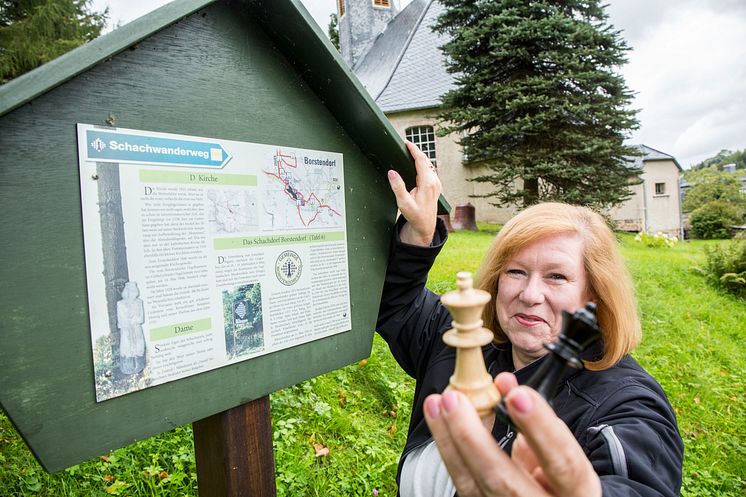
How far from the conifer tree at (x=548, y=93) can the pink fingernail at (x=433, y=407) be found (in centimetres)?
1122

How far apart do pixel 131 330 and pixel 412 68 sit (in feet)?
66.2

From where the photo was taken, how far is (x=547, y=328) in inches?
55.4

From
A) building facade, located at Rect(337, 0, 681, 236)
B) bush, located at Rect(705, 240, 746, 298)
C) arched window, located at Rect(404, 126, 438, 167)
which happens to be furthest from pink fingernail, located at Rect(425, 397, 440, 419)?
arched window, located at Rect(404, 126, 438, 167)

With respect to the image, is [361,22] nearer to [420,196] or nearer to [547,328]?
[420,196]

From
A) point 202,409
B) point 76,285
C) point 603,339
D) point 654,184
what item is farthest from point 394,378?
point 654,184

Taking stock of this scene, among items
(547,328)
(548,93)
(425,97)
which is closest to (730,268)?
(548,93)

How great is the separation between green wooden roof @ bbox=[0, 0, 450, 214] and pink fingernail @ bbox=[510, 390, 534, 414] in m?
0.99

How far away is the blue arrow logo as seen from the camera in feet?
3.21

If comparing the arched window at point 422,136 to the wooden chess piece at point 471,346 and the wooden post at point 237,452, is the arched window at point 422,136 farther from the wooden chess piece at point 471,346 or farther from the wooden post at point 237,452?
the wooden chess piece at point 471,346

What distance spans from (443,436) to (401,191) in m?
0.99

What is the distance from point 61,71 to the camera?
0.88 meters

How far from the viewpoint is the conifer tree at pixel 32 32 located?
7.93 meters

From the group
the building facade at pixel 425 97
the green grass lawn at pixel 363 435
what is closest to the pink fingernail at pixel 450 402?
the green grass lawn at pixel 363 435

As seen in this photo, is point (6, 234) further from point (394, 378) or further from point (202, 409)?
point (394, 378)
